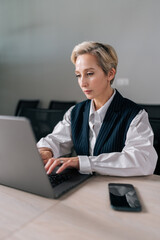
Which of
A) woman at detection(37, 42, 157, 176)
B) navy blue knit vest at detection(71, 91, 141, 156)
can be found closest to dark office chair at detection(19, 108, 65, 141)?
woman at detection(37, 42, 157, 176)

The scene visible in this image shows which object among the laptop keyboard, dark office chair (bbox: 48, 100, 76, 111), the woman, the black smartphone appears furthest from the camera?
dark office chair (bbox: 48, 100, 76, 111)

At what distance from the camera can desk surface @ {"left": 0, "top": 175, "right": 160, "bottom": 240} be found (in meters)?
0.50

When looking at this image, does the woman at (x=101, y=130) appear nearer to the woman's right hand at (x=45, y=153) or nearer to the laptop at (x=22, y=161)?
the woman's right hand at (x=45, y=153)

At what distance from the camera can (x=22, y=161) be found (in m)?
0.63

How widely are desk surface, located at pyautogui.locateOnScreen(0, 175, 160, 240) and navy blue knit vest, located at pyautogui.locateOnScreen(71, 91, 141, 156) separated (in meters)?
0.36

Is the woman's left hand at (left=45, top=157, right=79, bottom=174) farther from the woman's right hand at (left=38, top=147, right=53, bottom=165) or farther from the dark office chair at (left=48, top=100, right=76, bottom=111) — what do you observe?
the dark office chair at (left=48, top=100, right=76, bottom=111)

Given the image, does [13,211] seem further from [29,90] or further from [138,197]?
[29,90]

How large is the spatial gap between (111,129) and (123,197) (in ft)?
1.64

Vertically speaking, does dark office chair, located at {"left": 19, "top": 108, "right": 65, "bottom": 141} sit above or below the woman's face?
below

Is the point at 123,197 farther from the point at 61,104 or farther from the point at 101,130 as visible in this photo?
the point at 61,104

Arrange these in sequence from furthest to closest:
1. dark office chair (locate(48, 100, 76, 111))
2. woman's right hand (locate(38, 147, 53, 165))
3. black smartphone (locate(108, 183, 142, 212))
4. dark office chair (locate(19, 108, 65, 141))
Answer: dark office chair (locate(48, 100, 76, 111)) < dark office chair (locate(19, 108, 65, 141)) < woman's right hand (locate(38, 147, 53, 165)) < black smartphone (locate(108, 183, 142, 212))

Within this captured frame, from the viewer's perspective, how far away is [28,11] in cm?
326

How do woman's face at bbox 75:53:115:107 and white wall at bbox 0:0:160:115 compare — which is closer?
woman's face at bbox 75:53:115:107

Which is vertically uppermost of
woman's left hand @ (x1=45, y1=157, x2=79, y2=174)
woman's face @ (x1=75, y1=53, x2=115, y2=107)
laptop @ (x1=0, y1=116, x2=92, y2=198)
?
woman's face @ (x1=75, y1=53, x2=115, y2=107)
